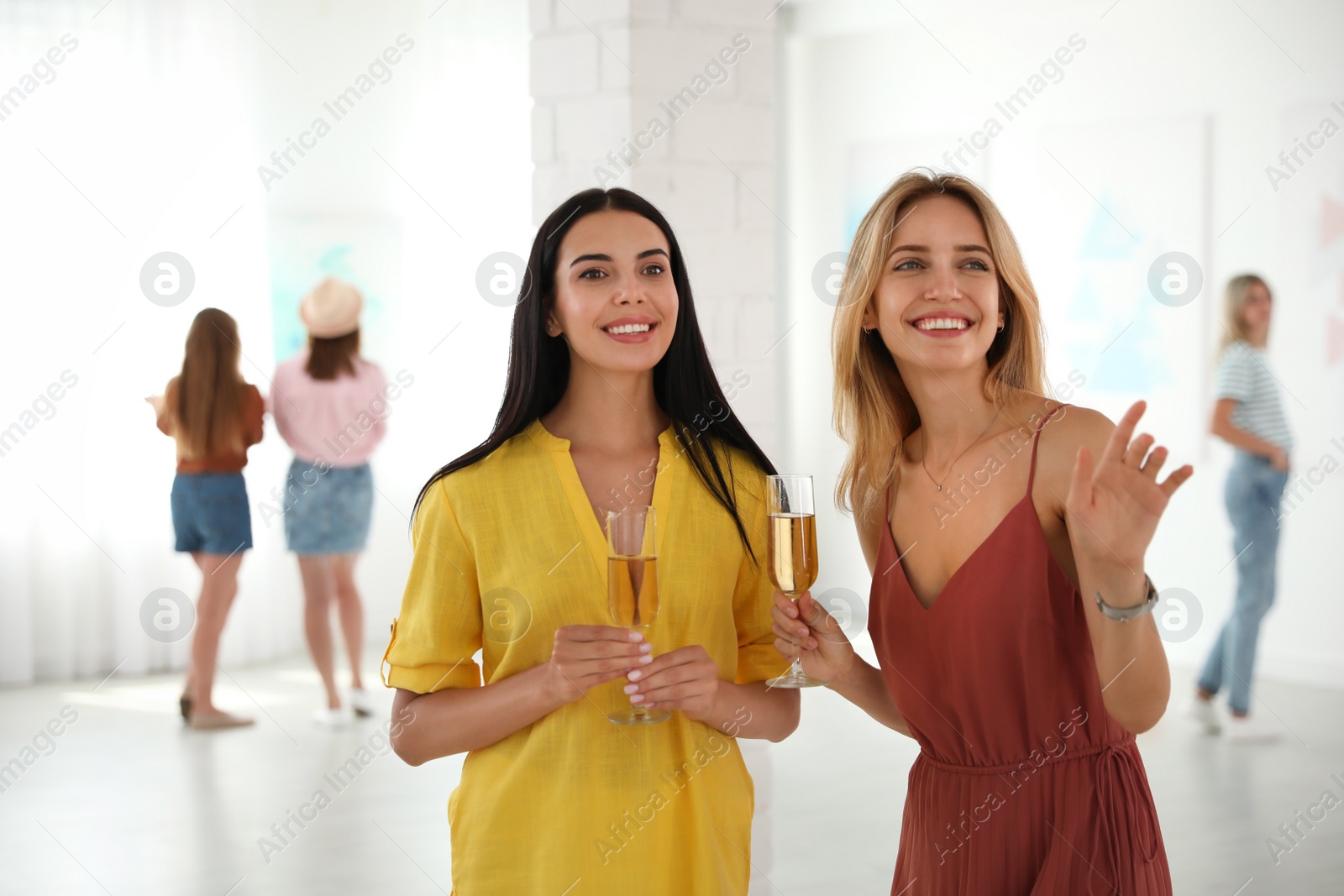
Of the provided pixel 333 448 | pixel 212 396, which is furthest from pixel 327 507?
pixel 212 396

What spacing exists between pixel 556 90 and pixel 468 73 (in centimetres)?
492

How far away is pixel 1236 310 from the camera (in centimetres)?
543

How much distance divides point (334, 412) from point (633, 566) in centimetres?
494

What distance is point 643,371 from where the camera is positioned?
200 cm


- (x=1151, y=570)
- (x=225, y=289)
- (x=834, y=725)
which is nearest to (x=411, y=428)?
(x=225, y=289)

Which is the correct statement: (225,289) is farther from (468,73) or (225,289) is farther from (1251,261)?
(1251,261)

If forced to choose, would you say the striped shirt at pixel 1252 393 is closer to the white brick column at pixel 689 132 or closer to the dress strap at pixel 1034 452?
the white brick column at pixel 689 132

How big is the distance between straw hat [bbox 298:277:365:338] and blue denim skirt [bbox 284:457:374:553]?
0.72 m

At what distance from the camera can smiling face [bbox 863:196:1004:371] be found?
193cm

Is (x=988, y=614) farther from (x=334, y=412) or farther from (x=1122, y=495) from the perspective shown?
(x=334, y=412)

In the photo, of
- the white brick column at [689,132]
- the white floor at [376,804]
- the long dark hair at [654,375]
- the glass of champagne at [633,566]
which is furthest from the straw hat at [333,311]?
the glass of champagne at [633,566]

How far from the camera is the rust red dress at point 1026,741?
72.1 inches

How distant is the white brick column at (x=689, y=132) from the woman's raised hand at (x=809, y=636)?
1.13m

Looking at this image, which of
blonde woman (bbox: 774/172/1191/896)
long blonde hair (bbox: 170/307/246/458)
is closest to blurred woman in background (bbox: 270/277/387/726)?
long blonde hair (bbox: 170/307/246/458)
